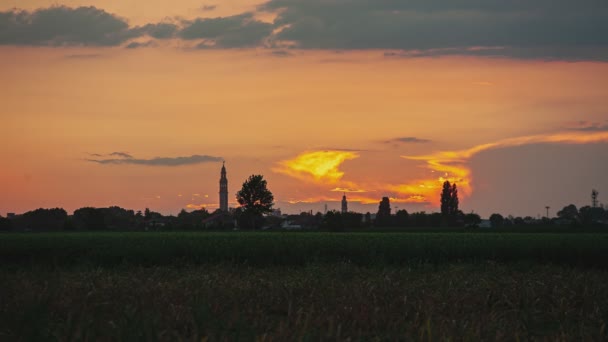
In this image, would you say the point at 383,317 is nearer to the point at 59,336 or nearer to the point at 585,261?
the point at 59,336

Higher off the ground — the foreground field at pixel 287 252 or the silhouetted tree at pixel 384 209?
→ the silhouetted tree at pixel 384 209

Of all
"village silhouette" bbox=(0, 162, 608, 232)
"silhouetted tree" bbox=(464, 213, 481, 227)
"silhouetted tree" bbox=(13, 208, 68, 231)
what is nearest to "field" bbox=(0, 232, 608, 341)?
"village silhouette" bbox=(0, 162, 608, 232)

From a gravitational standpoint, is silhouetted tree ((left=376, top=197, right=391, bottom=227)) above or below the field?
above

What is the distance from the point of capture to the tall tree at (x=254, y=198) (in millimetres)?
126875

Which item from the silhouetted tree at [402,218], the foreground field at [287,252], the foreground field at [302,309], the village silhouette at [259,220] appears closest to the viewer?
the foreground field at [302,309]

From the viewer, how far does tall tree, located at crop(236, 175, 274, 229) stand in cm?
12688

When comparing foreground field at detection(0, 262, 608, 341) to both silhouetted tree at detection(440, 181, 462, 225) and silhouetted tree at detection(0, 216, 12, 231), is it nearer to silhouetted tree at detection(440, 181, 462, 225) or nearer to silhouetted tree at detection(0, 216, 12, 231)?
silhouetted tree at detection(0, 216, 12, 231)

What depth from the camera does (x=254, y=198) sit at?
12712 cm

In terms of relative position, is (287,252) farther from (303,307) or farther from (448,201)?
(448,201)

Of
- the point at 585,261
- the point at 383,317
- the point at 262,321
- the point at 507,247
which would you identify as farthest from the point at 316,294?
the point at 585,261

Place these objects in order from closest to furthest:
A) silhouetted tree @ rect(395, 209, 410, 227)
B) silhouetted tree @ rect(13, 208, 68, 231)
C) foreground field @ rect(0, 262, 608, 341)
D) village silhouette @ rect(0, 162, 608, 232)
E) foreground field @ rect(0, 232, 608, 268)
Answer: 1. foreground field @ rect(0, 262, 608, 341)
2. foreground field @ rect(0, 232, 608, 268)
3. village silhouette @ rect(0, 162, 608, 232)
4. silhouetted tree @ rect(13, 208, 68, 231)
5. silhouetted tree @ rect(395, 209, 410, 227)

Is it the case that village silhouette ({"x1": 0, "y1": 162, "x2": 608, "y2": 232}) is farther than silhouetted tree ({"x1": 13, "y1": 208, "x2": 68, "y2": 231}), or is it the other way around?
silhouetted tree ({"x1": 13, "y1": 208, "x2": 68, "y2": 231})

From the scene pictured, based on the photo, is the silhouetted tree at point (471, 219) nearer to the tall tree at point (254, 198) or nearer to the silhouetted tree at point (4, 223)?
the tall tree at point (254, 198)

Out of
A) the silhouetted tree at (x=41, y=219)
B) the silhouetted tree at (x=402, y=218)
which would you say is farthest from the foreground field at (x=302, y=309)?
the silhouetted tree at (x=41, y=219)
